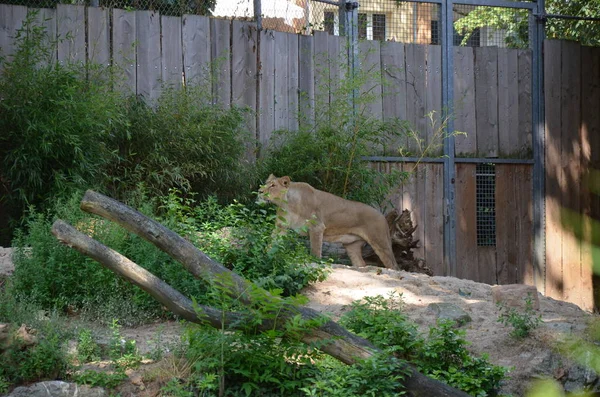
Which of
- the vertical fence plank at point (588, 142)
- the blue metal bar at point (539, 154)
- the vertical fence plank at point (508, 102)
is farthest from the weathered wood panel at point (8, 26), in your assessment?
the vertical fence plank at point (588, 142)

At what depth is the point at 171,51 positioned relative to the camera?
11227 millimetres

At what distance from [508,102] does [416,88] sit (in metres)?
1.56

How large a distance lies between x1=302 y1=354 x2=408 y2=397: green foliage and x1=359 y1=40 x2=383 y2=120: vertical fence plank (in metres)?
7.14

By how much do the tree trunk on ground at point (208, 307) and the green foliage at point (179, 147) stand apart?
15.0 ft

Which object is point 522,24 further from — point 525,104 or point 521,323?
point 521,323

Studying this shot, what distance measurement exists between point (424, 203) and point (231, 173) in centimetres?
315

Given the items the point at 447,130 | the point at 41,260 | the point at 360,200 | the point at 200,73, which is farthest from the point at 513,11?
the point at 41,260

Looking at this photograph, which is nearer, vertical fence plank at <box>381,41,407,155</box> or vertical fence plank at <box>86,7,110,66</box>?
vertical fence plank at <box>86,7,110,66</box>

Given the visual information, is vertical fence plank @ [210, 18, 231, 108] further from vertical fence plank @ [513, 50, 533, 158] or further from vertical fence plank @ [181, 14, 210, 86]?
vertical fence plank @ [513, 50, 533, 158]

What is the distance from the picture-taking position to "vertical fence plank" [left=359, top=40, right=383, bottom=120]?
1213 centimetres

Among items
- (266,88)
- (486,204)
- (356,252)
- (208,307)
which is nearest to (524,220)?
(486,204)

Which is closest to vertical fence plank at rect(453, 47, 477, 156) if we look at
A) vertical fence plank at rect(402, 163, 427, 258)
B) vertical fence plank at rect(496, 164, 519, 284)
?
vertical fence plank at rect(496, 164, 519, 284)

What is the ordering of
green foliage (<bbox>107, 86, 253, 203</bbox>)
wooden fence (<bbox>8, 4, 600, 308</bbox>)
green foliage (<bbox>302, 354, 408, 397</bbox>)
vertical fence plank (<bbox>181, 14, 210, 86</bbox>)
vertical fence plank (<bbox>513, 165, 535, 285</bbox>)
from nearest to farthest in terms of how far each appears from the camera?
1. green foliage (<bbox>302, 354, 408, 397</bbox>)
2. green foliage (<bbox>107, 86, 253, 203</bbox>)
3. wooden fence (<bbox>8, 4, 600, 308</bbox>)
4. vertical fence plank (<bbox>181, 14, 210, 86</bbox>)
5. vertical fence plank (<bbox>513, 165, 535, 285</bbox>)

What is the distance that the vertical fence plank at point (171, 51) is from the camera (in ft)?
36.7
